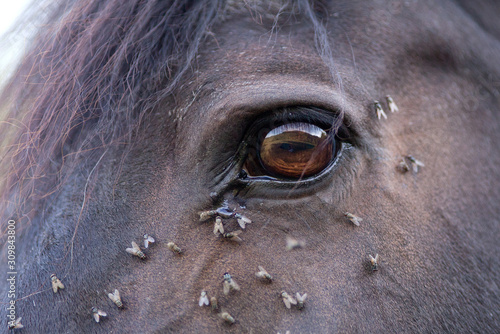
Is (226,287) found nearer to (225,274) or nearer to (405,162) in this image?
(225,274)

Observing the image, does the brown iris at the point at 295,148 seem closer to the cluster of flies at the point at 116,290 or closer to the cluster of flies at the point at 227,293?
the cluster of flies at the point at 227,293

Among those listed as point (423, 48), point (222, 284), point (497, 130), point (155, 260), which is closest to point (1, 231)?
point (155, 260)

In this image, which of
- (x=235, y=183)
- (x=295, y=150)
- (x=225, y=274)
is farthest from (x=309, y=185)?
(x=225, y=274)

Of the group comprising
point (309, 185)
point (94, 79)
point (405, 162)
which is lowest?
point (405, 162)

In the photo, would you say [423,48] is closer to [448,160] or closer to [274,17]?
[448,160]

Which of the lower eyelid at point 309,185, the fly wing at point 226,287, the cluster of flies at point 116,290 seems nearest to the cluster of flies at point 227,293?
the fly wing at point 226,287

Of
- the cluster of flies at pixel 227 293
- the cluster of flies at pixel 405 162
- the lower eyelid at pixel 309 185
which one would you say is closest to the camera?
the cluster of flies at pixel 227 293
